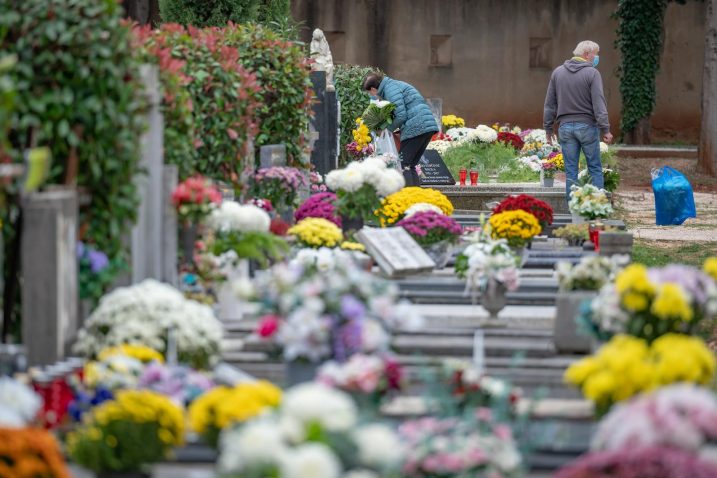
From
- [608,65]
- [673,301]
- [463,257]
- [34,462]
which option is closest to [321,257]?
[463,257]

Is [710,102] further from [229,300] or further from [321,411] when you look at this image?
[321,411]

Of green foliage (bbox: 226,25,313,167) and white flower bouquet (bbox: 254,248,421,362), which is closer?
white flower bouquet (bbox: 254,248,421,362)

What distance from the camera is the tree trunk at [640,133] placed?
106ft

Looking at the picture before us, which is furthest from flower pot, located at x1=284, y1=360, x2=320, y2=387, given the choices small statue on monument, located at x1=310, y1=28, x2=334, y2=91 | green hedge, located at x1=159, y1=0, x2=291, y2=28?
green hedge, located at x1=159, y1=0, x2=291, y2=28

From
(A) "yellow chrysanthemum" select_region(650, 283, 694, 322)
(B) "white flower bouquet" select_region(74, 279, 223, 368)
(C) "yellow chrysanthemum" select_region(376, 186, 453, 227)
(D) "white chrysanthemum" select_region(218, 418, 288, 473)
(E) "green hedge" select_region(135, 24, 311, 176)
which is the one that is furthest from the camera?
(C) "yellow chrysanthemum" select_region(376, 186, 453, 227)

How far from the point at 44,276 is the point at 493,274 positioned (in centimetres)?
303

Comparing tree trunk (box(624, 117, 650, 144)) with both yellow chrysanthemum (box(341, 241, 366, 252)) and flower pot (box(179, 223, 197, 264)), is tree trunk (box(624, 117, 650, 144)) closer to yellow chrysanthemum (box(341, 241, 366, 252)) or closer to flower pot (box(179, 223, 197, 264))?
yellow chrysanthemum (box(341, 241, 366, 252))

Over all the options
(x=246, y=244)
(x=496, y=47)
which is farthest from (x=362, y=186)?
(x=496, y=47)

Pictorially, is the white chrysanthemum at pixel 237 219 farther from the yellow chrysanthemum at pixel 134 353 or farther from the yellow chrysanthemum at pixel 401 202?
the yellow chrysanthemum at pixel 401 202

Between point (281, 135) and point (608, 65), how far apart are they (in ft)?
72.2

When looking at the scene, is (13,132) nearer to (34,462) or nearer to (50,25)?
(50,25)

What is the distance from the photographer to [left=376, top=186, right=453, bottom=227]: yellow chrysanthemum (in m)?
12.7

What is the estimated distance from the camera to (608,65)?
3375 cm

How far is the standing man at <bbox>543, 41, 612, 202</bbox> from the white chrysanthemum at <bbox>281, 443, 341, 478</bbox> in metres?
10.7
